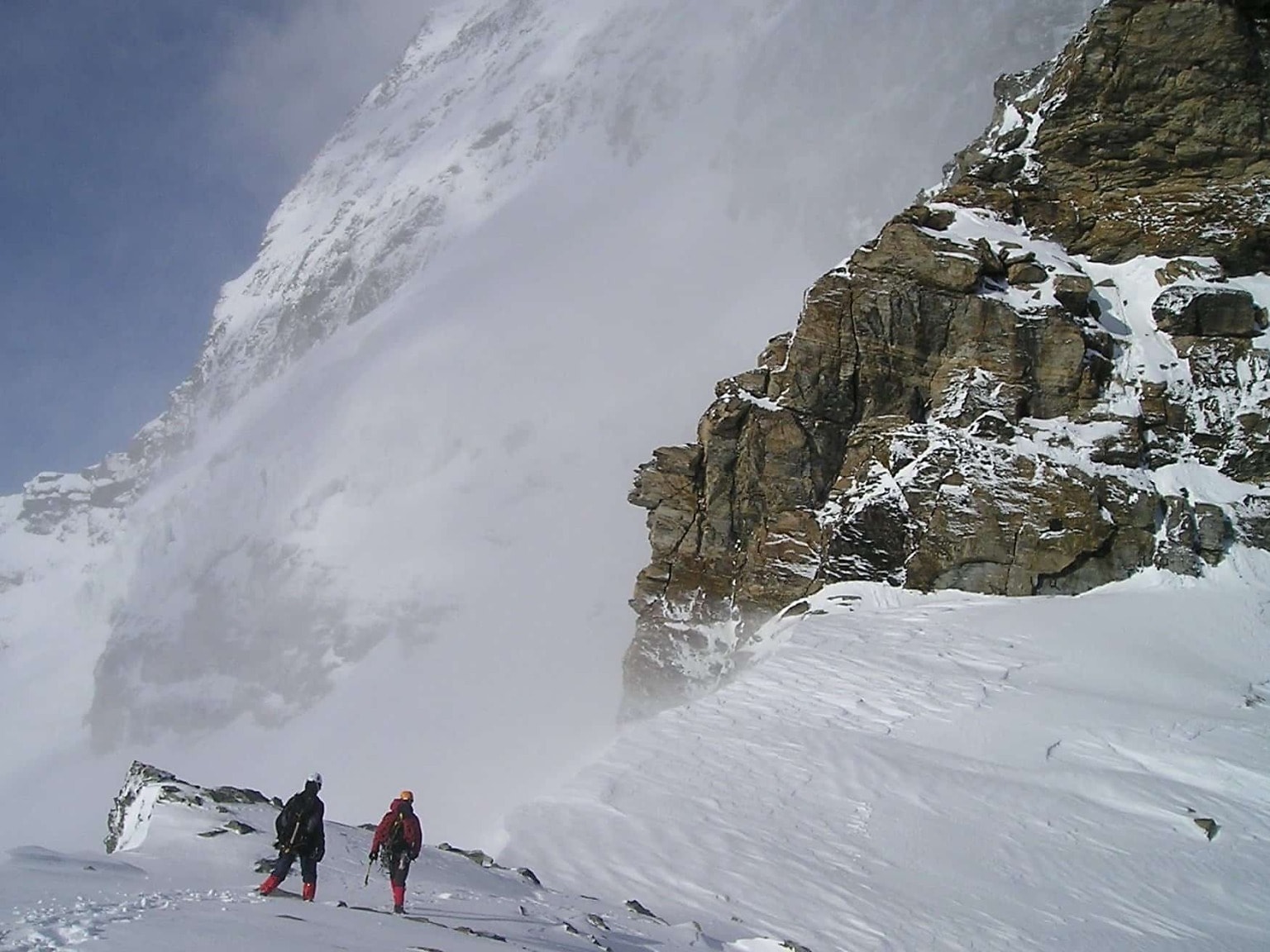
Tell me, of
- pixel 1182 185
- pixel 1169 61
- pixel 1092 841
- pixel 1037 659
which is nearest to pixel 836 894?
pixel 1092 841

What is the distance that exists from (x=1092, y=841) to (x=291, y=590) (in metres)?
162

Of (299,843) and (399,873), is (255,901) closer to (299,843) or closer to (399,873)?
(299,843)

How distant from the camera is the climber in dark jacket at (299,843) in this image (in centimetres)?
1216

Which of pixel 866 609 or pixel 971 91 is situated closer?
pixel 866 609

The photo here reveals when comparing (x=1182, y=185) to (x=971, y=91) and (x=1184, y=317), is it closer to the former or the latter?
(x=1184, y=317)

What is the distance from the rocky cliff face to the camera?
34.4m

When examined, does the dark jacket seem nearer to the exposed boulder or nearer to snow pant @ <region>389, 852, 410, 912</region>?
snow pant @ <region>389, 852, 410, 912</region>

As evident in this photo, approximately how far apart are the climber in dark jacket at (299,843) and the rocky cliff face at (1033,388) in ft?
81.7

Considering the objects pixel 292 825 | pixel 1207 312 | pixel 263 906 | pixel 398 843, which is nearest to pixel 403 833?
pixel 398 843

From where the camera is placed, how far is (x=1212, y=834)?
2033 cm

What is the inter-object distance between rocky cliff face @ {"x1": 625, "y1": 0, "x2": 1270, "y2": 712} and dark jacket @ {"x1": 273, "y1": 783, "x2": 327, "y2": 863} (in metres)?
24.8

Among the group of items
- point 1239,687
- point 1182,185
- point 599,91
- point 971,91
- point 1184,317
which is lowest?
point 1239,687

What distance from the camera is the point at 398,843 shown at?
1252 centimetres

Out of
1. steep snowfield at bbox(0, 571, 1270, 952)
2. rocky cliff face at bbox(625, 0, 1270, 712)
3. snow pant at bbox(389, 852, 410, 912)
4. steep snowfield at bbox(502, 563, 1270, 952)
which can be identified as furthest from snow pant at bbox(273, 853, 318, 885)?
rocky cliff face at bbox(625, 0, 1270, 712)
